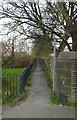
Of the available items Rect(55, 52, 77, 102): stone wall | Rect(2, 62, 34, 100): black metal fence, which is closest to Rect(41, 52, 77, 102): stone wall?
Rect(55, 52, 77, 102): stone wall

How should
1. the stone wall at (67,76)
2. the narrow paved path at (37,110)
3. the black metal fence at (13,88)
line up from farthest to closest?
1. the black metal fence at (13,88)
2. the stone wall at (67,76)
3. the narrow paved path at (37,110)

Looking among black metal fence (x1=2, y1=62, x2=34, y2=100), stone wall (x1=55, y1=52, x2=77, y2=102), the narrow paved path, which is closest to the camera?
the narrow paved path

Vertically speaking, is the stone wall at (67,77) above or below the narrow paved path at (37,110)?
above

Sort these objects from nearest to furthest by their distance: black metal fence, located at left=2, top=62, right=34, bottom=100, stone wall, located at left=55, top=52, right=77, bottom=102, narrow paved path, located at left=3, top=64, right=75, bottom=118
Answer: narrow paved path, located at left=3, top=64, right=75, bottom=118
stone wall, located at left=55, top=52, right=77, bottom=102
black metal fence, located at left=2, top=62, right=34, bottom=100

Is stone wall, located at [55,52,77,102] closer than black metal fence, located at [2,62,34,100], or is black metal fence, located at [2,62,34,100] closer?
stone wall, located at [55,52,77,102]

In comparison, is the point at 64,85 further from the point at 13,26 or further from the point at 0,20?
the point at 0,20

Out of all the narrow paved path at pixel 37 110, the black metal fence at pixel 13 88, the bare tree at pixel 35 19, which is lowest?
the narrow paved path at pixel 37 110

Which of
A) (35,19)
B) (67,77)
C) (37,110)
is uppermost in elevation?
(35,19)

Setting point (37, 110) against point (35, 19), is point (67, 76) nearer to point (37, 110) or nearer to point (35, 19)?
point (37, 110)

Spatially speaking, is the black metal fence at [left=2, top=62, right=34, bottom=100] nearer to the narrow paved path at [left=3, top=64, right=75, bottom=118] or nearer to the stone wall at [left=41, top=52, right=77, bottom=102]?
the narrow paved path at [left=3, top=64, right=75, bottom=118]

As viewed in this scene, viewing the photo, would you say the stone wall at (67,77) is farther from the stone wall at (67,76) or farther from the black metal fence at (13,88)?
the black metal fence at (13,88)

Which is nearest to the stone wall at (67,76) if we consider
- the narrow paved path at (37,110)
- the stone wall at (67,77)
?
the stone wall at (67,77)

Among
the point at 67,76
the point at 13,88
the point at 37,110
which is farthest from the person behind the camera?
the point at 13,88

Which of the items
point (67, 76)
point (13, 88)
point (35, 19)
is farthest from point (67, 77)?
point (35, 19)
